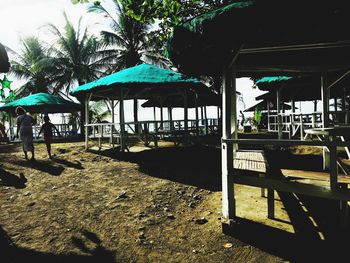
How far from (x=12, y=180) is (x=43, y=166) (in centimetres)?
159

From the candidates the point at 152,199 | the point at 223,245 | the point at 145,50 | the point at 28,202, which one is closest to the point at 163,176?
the point at 152,199

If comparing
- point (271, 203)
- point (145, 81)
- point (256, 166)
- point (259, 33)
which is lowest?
point (271, 203)

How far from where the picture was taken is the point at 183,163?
8.76m

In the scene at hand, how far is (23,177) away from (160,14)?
5528 mm

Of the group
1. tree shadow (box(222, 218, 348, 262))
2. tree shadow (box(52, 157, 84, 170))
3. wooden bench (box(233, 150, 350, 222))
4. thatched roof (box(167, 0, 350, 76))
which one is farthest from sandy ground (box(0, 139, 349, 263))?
thatched roof (box(167, 0, 350, 76))

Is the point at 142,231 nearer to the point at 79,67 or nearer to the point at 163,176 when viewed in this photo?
the point at 163,176

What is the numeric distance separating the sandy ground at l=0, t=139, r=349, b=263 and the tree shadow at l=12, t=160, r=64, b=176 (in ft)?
1.17

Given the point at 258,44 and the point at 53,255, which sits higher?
the point at 258,44

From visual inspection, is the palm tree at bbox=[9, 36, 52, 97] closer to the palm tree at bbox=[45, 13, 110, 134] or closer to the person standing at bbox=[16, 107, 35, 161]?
the palm tree at bbox=[45, 13, 110, 134]

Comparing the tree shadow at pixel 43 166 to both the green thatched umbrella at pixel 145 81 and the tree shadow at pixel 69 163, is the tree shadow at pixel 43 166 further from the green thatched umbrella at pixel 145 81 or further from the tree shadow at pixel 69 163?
the green thatched umbrella at pixel 145 81

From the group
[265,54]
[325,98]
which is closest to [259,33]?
[265,54]

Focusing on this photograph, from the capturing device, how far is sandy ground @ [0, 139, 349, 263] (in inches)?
138

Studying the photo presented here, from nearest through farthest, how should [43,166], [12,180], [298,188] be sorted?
[298,188] → [12,180] → [43,166]

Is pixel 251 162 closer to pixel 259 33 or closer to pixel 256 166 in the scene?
pixel 256 166
